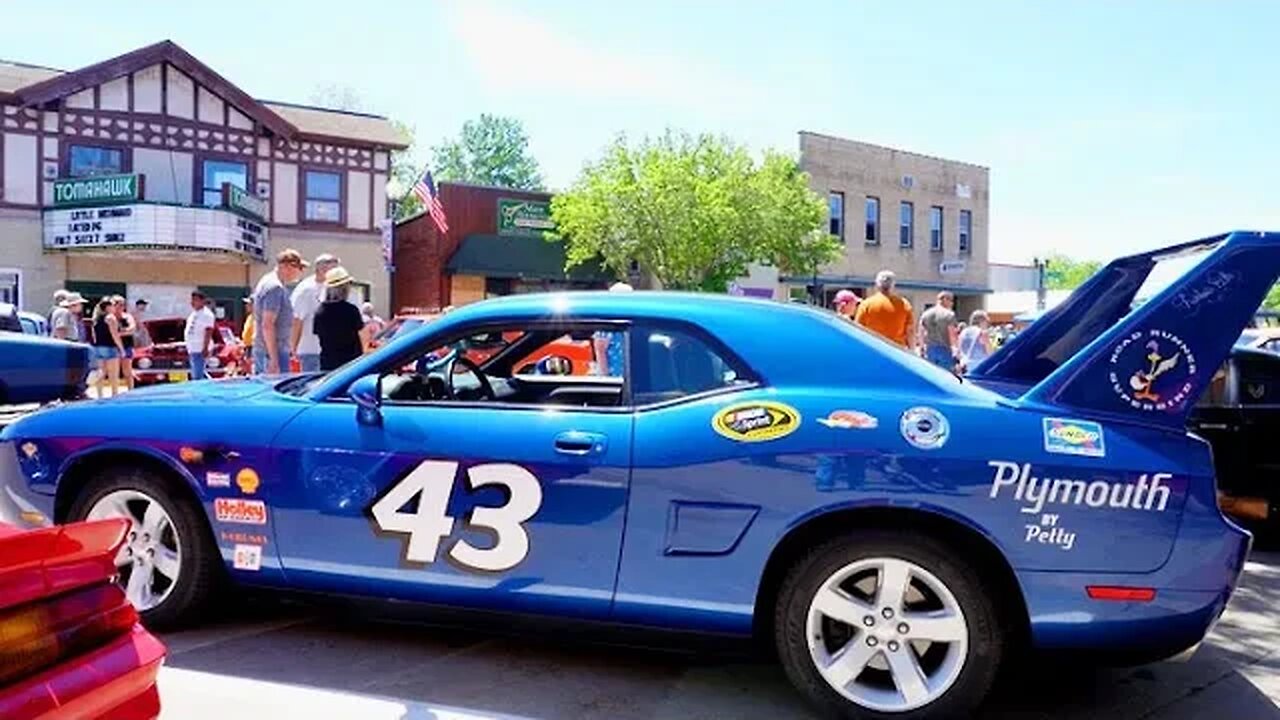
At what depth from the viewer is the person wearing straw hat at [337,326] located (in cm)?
732

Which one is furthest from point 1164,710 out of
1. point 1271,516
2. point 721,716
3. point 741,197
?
point 741,197

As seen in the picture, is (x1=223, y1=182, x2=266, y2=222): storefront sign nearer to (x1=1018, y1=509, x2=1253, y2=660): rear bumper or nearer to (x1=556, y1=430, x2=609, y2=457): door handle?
(x1=556, y1=430, x2=609, y2=457): door handle

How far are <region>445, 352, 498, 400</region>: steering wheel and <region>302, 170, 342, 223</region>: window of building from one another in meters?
22.9

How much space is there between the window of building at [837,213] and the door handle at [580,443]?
2763cm

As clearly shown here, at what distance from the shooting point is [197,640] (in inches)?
166

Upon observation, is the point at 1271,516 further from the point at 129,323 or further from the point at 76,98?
the point at 76,98

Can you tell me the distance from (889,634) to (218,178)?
25.0m

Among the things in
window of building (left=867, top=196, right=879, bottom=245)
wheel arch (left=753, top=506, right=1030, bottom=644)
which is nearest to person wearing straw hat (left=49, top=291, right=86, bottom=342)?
wheel arch (left=753, top=506, right=1030, bottom=644)

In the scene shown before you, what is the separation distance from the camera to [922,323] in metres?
11.4

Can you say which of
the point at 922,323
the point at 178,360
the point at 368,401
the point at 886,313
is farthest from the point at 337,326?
the point at 178,360

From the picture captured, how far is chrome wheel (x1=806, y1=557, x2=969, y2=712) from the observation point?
11.0ft

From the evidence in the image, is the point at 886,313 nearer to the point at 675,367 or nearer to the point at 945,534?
the point at 675,367

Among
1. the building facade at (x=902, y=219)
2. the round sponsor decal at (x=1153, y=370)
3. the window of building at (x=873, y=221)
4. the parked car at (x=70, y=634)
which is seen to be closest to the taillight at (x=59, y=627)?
the parked car at (x=70, y=634)

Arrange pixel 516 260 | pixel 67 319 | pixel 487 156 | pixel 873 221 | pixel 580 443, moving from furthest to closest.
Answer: pixel 487 156, pixel 873 221, pixel 516 260, pixel 67 319, pixel 580 443
